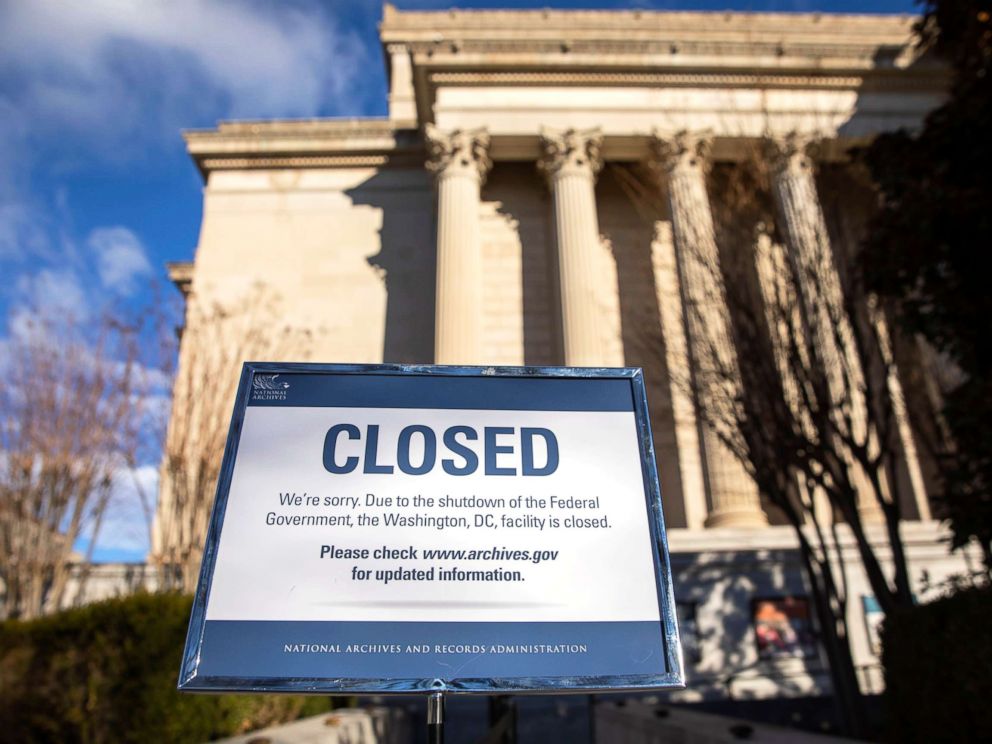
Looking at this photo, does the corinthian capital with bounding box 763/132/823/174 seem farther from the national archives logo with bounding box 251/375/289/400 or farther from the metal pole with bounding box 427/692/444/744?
the metal pole with bounding box 427/692/444/744

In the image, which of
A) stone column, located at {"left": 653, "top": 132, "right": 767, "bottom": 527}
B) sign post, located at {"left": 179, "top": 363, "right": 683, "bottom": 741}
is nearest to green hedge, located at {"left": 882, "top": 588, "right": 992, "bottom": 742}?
stone column, located at {"left": 653, "top": 132, "right": 767, "bottom": 527}

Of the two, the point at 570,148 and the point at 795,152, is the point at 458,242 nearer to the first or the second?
the point at 570,148

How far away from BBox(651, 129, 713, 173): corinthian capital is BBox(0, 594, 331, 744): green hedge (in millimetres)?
19109

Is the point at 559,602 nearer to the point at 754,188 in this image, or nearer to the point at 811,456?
the point at 811,456

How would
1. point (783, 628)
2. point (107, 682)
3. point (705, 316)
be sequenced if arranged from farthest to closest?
1. point (783, 628)
2. point (705, 316)
3. point (107, 682)

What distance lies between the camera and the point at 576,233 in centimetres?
2055

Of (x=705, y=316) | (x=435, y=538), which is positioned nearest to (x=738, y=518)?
(x=705, y=316)

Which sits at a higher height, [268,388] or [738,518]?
[738,518]

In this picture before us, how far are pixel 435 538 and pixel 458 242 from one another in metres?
19.2

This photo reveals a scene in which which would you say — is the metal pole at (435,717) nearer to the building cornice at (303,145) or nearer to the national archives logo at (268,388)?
the national archives logo at (268,388)

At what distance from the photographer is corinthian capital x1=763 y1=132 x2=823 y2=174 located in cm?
2030

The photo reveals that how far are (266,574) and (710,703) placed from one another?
10338 mm

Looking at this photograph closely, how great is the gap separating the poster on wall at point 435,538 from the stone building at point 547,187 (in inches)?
626

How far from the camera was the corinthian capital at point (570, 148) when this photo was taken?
21531 mm
